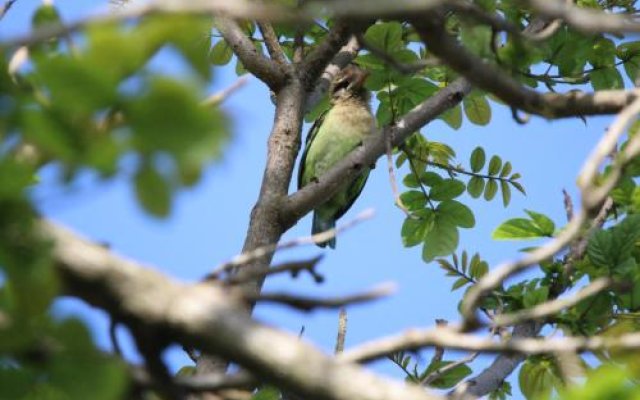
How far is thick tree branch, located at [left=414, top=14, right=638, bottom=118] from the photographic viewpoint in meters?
1.83

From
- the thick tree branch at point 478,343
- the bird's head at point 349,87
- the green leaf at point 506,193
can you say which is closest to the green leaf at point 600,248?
the green leaf at point 506,193

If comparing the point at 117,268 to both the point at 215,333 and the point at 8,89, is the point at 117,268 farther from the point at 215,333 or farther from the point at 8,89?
the point at 8,89

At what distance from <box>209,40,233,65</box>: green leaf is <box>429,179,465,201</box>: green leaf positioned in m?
1.26

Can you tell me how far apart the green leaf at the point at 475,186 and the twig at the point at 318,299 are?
10.2ft

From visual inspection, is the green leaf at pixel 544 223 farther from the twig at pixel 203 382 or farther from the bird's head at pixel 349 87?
the bird's head at pixel 349 87

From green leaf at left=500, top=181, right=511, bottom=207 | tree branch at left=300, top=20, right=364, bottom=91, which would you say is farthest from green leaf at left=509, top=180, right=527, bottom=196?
tree branch at left=300, top=20, right=364, bottom=91

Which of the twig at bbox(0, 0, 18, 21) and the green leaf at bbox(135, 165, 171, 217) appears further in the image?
the twig at bbox(0, 0, 18, 21)

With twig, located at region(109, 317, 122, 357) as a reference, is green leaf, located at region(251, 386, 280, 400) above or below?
below

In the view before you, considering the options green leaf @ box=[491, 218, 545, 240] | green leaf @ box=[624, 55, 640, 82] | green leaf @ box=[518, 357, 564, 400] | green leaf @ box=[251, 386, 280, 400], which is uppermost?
green leaf @ box=[624, 55, 640, 82]

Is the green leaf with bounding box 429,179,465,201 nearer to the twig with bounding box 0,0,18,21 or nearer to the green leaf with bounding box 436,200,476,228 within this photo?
the green leaf with bounding box 436,200,476,228

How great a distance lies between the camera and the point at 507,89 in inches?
74.4

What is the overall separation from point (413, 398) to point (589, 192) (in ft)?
1.67

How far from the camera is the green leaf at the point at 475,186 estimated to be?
436cm

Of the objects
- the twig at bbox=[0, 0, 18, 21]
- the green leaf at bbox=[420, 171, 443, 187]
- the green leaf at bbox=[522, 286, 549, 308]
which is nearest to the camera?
the twig at bbox=[0, 0, 18, 21]
